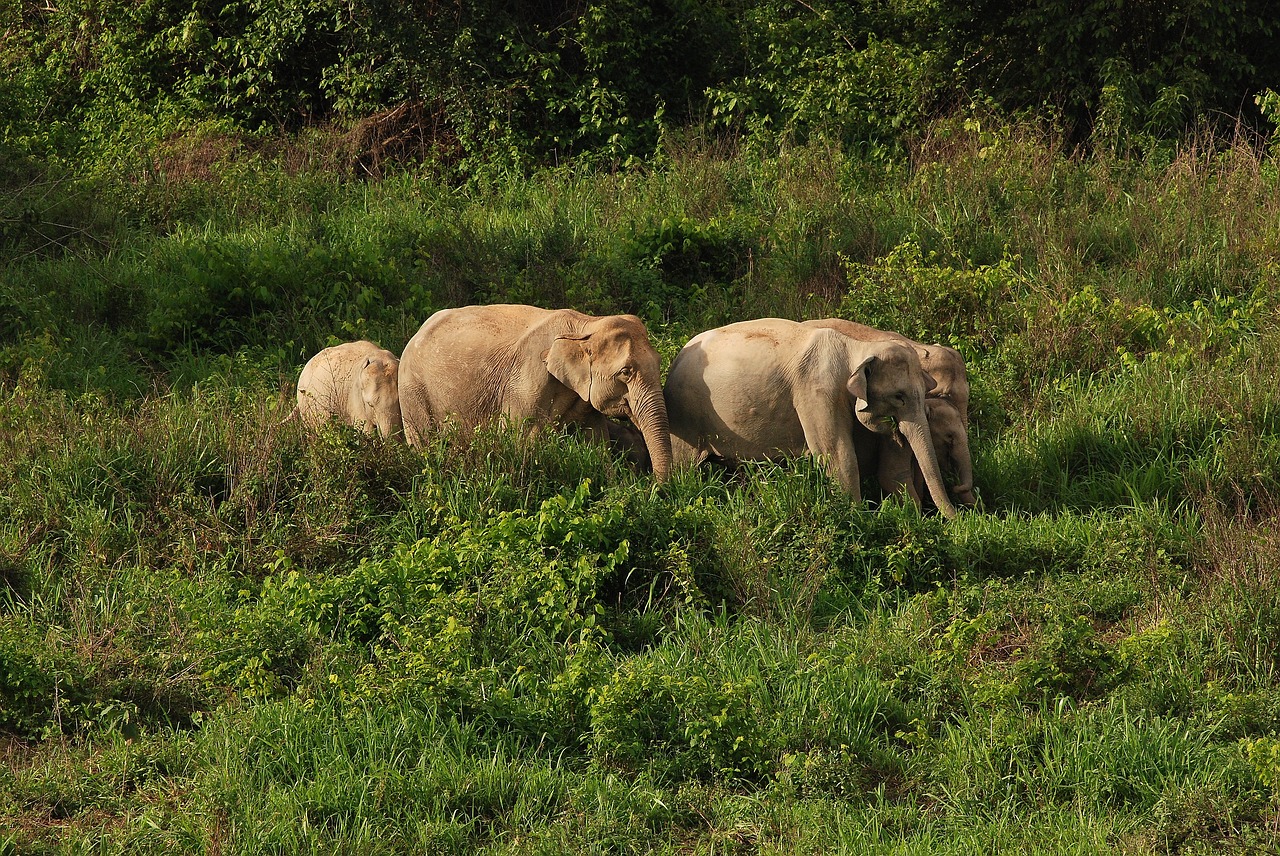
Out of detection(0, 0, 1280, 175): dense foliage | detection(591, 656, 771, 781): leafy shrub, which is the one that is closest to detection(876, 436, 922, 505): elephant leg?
detection(591, 656, 771, 781): leafy shrub

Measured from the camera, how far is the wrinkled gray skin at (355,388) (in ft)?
27.8

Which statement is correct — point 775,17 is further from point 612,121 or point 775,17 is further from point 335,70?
point 335,70

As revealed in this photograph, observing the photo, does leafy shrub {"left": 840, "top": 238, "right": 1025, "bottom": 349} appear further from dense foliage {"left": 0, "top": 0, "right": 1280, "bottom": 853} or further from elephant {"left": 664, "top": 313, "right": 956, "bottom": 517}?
elephant {"left": 664, "top": 313, "right": 956, "bottom": 517}

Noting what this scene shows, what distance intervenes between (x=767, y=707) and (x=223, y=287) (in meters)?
6.28

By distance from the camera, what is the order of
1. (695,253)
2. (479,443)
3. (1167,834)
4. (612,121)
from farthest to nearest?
(612,121)
(695,253)
(479,443)
(1167,834)

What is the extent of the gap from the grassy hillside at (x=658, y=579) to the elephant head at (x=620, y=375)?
26 centimetres

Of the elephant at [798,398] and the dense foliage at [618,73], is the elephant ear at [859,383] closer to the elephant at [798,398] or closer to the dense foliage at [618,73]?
the elephant at [798,398]

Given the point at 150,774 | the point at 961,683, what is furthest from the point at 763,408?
the point at 150,774

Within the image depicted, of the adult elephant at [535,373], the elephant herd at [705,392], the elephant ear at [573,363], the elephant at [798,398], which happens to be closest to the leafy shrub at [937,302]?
the elephant herd at [705,392]

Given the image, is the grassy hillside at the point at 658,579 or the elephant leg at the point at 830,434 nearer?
the grassy hillside at the point at 658,579

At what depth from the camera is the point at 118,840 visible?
207 inches

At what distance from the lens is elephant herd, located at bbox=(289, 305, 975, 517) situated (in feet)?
25.5

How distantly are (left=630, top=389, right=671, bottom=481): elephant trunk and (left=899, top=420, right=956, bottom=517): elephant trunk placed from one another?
3.99ft

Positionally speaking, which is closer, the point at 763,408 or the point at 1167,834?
the point at 1167,834
